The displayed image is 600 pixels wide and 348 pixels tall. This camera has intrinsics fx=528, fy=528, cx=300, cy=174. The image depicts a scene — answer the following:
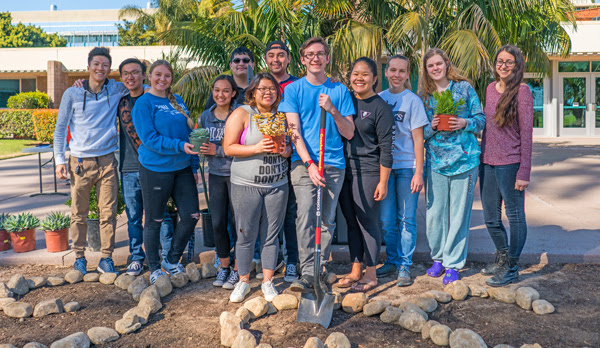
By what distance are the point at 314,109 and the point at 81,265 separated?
281 centimetres

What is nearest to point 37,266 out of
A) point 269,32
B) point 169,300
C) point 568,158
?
point 169,300

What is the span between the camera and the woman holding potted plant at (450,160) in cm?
462

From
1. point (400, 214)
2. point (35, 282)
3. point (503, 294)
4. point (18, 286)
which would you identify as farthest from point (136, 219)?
point (503, 294)

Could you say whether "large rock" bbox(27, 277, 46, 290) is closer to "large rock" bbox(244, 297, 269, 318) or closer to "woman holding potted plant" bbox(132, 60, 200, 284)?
"woman holding potted plant" bbox(132, 60, 200, 284)

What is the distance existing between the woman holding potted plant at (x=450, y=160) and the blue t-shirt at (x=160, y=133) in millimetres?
2212

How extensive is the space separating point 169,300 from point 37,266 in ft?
6.56

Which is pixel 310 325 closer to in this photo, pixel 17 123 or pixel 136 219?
pixel 136 219

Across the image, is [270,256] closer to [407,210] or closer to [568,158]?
[407,210]

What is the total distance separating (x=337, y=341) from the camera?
3.39 m

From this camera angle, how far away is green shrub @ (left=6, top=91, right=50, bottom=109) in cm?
2561

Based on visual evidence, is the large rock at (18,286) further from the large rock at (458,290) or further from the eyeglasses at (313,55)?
the large rock at (458,290)

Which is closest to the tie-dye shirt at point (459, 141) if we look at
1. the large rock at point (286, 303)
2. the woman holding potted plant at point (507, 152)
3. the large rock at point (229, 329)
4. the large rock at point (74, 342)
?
the woman holding potted plant at point (507, 152)

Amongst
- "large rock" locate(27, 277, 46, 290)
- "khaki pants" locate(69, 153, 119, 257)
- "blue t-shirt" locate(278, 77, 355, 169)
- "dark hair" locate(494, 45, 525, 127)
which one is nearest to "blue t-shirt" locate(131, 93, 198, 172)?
"khaki pants" locate(69, 153, 119, 257)

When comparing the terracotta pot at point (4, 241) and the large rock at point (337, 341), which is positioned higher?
the terracotta pot at point (4, 241)
